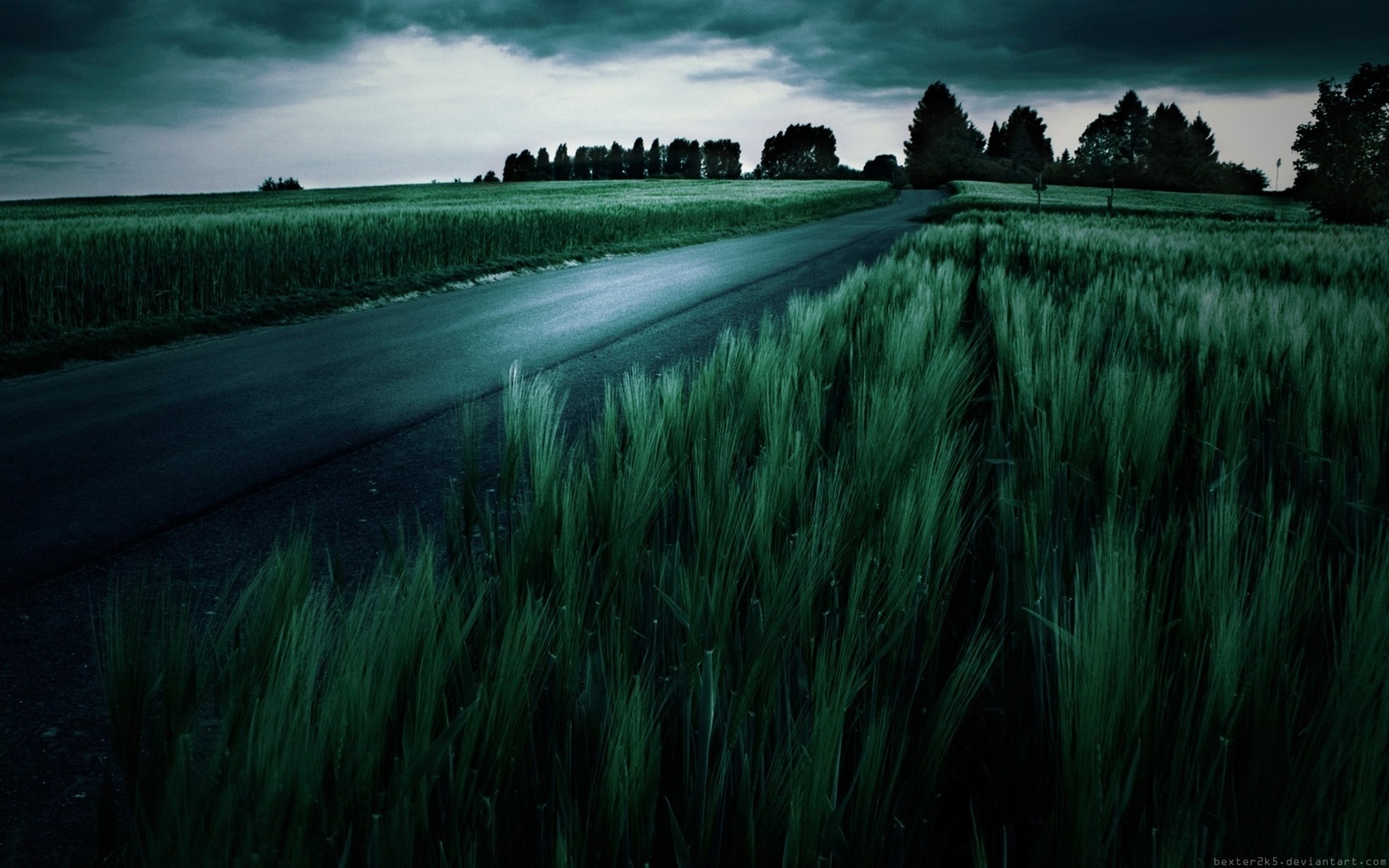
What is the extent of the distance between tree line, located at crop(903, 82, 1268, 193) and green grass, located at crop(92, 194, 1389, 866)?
46.9 meters

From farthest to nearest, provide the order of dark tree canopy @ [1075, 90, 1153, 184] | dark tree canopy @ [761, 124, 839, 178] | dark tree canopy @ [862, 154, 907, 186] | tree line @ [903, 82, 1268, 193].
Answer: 1. dark tree canopy @ [761, 124, 839, 178]
2. dark tree canopy @ [862, 154, 907, 186]
3. tree line @ [903, 82, 1268, 193]
4. dark tree canopy @ [1075, 90, 1153, 184]

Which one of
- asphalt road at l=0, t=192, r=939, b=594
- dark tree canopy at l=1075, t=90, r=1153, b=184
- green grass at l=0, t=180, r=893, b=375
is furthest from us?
dark tree canopy at l=1075, t=90, r=1153, b=184

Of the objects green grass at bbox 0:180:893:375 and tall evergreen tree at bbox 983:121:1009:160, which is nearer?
green grass at bbox 0:180:893:375

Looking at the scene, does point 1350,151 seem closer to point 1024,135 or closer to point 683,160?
point 1024,135

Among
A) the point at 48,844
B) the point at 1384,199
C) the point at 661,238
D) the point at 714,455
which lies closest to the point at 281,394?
the point at 48,844

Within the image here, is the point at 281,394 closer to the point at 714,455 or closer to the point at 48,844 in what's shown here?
the point at 48,844

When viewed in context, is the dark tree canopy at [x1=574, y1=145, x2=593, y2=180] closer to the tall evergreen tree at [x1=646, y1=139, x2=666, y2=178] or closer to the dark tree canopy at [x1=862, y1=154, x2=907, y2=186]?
the tall evergreen tree at [x1=646, y1=139, x2=666, y2=178]

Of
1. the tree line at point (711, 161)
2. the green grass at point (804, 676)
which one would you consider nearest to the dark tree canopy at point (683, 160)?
the tree line at point (711, 161)

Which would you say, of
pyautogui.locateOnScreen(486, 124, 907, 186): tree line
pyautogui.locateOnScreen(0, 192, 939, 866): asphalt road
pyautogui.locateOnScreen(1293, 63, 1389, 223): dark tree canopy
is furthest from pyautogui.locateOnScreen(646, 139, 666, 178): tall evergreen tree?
pyautogui.locateOnScreen(0, 192, 939, 866): asphalt road

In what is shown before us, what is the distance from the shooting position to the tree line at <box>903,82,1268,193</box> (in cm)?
8081

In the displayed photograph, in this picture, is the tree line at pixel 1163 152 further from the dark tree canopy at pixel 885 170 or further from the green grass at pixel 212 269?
the green grass at pixel 212 269

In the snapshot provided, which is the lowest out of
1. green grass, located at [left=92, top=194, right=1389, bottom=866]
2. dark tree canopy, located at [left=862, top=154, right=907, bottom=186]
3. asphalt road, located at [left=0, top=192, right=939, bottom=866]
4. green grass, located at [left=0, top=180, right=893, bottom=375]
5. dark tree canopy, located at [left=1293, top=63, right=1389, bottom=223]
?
asphalt road, located at [left=0, top=192, right=939, bottom=866]

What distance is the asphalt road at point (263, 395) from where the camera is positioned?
3.37m

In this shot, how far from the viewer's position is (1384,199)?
43.6 m
